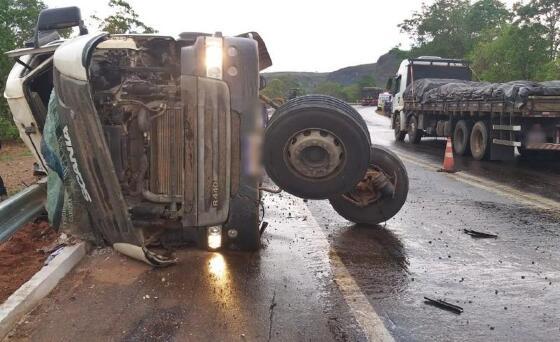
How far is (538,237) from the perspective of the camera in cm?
558

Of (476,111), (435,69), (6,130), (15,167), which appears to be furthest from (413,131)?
(6,130)

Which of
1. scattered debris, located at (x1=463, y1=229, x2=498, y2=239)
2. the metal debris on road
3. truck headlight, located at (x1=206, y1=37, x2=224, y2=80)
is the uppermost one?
truck headlight, located at (x1=206, y1=37, x2=224, y2=80)

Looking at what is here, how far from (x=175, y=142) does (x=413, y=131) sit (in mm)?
14353

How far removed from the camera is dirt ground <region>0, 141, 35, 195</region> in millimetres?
8320

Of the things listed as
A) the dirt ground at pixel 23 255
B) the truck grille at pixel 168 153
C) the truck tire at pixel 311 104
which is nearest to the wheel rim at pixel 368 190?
the truck tire at pixel 311 104

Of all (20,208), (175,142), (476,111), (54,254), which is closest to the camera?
(175,142)

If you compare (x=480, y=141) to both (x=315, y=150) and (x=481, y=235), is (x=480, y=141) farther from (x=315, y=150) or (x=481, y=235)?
(x=315, y=150)

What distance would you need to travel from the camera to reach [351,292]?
13.0 feet

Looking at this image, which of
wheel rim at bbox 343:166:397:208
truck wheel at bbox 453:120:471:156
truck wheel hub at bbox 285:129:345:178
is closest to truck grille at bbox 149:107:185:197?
truck wheel hub at bbox 285:129:345:178

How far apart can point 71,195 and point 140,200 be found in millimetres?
593

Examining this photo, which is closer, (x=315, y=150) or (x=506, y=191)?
(x=315, y=150)

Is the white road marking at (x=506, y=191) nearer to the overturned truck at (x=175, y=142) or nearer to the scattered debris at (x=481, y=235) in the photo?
the scattered debris at (x=481, y=235)

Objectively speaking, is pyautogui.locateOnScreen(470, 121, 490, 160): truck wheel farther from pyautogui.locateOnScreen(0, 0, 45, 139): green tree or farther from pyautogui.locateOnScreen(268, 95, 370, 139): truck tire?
pyautogui.locateOnScreen(0, 0, 45, 139): green tree

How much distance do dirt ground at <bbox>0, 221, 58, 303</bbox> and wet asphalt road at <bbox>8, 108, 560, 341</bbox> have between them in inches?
17.5
